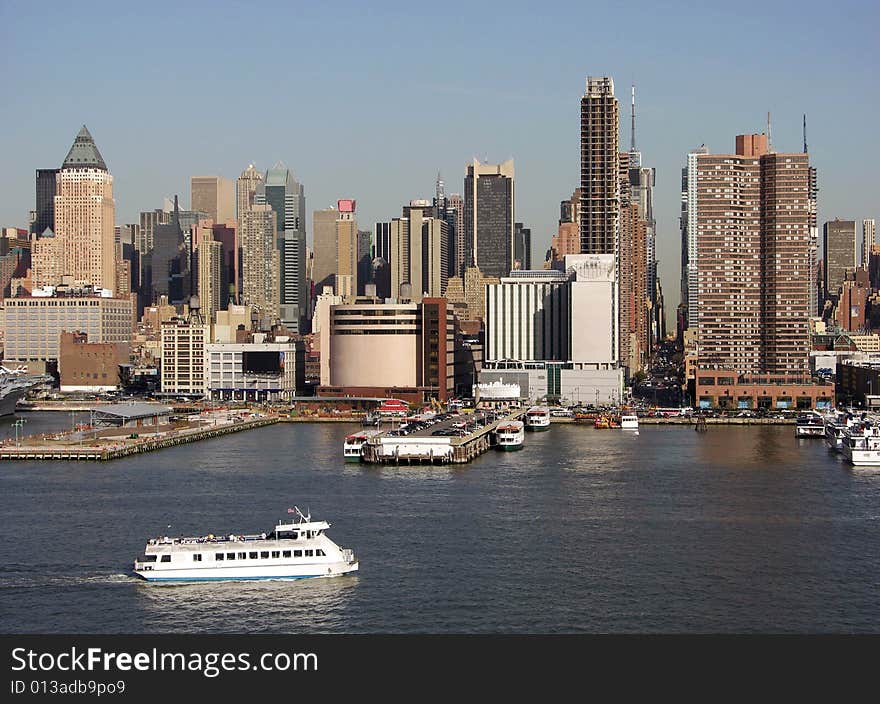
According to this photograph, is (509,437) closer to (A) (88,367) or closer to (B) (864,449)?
(B) (864,449)

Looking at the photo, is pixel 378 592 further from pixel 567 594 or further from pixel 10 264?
pixel 10 264

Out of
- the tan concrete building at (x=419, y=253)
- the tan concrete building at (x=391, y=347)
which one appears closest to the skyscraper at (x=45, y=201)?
the tan concrete building at (x=419, y=253)

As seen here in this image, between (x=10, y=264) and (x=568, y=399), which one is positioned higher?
(x=10, y=264)

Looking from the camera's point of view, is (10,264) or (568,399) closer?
(568,399)

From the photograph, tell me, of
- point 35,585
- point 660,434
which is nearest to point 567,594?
point 35,585

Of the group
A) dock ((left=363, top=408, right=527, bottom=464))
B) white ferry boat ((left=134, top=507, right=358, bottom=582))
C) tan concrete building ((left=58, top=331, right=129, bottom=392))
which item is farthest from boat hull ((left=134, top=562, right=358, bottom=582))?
tan concrete building ((left=58, top=331, right=129, bottom=392))

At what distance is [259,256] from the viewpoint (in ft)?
586

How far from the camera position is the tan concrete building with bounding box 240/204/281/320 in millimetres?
176875

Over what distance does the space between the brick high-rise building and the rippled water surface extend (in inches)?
1545

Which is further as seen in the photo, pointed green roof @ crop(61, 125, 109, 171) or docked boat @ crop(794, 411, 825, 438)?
pointed green roof @ crop(61, 125, 109, 171)

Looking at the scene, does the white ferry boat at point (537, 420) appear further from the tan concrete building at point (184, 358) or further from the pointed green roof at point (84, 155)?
the pointed green roof at point (84, 155)

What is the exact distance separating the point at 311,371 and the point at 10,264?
7005cm

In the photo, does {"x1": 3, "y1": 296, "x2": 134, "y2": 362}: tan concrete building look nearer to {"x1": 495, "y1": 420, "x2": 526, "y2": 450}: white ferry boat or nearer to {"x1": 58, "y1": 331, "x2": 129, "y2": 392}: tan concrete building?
{"x1": 58, "y1": 331, "x2": 129, "y2": 392}: tan concrete building
